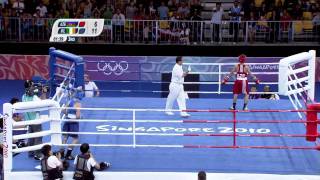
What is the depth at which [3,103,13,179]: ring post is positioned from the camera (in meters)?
10.4

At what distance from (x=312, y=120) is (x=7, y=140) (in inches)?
204

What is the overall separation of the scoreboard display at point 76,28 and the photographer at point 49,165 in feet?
17.8

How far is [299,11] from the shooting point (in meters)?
22.1

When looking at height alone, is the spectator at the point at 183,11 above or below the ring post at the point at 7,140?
above

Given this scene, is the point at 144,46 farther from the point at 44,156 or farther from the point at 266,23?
the point at 44,156

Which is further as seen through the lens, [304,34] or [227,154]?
[304,34]

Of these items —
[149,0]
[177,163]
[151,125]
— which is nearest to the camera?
[177,163]

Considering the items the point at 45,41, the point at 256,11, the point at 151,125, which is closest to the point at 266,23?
the point at 256,11

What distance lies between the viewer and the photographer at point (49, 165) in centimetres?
1006

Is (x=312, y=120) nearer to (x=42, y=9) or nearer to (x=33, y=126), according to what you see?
(x=33, y=126)

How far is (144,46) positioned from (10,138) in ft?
37.8

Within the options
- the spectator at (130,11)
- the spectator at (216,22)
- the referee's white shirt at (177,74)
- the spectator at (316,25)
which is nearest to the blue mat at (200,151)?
the referee's white shirt at (177,74)

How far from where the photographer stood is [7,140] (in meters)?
10.5

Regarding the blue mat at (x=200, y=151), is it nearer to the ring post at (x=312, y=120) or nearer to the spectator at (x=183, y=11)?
the ring post at (x=312, y=120)
